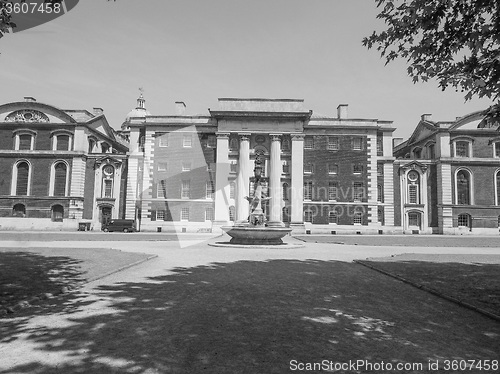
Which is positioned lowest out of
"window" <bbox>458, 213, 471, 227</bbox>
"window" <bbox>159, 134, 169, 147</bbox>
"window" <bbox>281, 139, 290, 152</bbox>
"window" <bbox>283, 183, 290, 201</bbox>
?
"window" <bbox>458, 213, 471, 227</bbox>

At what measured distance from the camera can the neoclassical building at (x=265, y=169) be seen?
1730 inches

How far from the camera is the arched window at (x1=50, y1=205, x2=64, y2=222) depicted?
44562 mm

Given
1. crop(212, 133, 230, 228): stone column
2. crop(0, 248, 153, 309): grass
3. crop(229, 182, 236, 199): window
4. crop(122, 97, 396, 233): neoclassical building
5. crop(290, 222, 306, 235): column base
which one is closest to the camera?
crop(0, 248, 153, 309): grass

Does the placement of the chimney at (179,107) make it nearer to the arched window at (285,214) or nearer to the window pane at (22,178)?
the arched window at (285,214)

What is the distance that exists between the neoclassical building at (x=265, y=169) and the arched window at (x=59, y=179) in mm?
8187

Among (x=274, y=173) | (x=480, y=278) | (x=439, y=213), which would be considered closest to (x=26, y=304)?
(x=480, y=278)

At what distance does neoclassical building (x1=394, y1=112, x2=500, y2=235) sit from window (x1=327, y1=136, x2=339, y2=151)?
8.33m

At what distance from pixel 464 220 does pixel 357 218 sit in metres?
14.2

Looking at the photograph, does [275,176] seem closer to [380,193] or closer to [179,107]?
[380,193]

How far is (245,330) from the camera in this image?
5387 mm

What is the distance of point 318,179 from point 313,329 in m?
40.8

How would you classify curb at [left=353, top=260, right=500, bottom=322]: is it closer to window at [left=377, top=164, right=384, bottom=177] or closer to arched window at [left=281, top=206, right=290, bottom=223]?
arched window at [left=281, top=206, right=290, bottom=223]

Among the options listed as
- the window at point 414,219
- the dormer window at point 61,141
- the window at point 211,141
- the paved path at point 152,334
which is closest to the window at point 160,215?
the window at point 211,141

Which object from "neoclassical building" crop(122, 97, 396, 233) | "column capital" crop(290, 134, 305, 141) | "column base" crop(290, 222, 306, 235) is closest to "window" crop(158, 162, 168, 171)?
"neoclassical building" crop(122, 97, 396, 233)
